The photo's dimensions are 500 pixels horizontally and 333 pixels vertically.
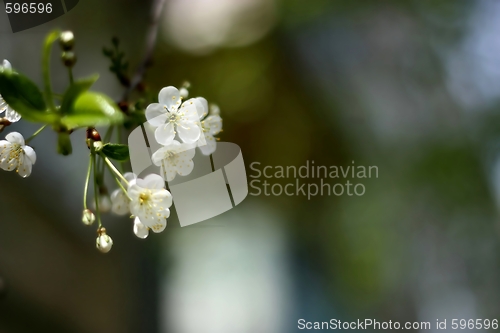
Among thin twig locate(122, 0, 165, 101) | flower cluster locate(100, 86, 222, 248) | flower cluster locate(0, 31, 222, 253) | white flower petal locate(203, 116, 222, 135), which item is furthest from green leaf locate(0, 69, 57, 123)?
thin twig locate(122, 0, 165, 101)

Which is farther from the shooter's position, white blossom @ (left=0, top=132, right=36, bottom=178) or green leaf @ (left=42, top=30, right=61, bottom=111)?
white blossom @ (left=0, top=132, right=36, bottom=178)

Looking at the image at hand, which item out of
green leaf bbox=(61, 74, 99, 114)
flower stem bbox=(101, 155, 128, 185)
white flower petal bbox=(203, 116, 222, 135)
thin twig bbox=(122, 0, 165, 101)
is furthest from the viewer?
thin twig bbox=(122, 0, 165, 101)

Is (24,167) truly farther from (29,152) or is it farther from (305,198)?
(305,198)

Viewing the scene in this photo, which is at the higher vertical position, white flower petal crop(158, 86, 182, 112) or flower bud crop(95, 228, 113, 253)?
white flower petal crop(158, 86, 182, 112)

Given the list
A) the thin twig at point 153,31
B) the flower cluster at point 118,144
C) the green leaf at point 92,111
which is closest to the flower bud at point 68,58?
the flower cluster at point 118,144

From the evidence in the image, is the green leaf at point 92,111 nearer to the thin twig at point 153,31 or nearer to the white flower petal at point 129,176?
the white flower petal at point 129,176

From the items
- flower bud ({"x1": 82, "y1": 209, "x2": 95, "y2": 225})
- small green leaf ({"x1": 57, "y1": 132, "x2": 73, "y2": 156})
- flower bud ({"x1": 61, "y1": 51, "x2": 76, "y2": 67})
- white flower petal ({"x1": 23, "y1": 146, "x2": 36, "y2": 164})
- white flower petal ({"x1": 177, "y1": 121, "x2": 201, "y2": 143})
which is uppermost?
flower bud ({"x1": 61, "y1": 51, "x2": 76, "y2": 67})

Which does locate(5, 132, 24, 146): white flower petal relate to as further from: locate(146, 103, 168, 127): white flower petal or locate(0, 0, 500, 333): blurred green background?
locate(0, 0, 500, 333): blurred green background
